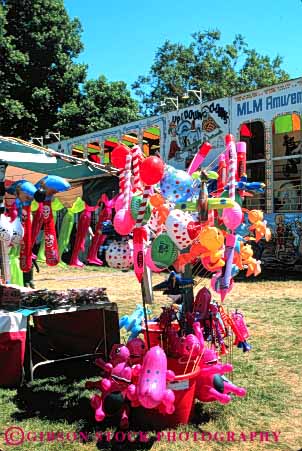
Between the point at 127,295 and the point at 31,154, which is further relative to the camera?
the point at 127,295

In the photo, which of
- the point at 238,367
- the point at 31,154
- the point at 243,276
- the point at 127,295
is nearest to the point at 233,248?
the point at 238,367

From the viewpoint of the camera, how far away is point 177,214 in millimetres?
3773

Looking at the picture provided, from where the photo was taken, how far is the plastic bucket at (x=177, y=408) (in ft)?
12.9

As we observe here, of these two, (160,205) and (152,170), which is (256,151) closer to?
(160,205)

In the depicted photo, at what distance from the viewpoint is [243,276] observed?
12562 mm

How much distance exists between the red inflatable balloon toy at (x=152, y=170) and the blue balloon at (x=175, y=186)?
0.69 feet

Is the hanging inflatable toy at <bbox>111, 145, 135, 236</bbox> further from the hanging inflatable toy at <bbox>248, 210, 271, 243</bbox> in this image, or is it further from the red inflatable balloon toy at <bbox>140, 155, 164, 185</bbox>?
Answer: the hanging inflatable toy at <bbox>248, 210, 271, 243</bbox>

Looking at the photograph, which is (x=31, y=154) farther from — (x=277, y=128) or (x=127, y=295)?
(x=277, y=128)

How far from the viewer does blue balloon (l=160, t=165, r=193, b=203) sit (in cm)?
396

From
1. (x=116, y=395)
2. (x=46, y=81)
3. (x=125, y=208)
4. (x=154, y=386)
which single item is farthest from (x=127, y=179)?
(x=46, y=81)

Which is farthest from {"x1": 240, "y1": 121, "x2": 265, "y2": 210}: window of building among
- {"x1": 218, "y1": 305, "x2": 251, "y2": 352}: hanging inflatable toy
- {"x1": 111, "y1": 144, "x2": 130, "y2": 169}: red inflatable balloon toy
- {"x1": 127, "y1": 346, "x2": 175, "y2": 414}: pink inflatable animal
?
{"x1": 127, "y1": 346, "x2": 175, "y2": 414}: pink inflatable animal

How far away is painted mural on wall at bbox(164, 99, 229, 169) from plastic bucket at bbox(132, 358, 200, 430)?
34.4 ft

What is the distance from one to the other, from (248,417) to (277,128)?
1039cm

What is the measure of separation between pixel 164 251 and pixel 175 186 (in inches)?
20.5
